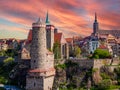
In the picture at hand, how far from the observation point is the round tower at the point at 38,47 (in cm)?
6525

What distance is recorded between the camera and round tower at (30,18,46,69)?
65.2m

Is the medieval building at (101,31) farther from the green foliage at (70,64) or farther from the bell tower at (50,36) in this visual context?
the green foliage at (70,64)

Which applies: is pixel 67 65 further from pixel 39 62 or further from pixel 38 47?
pixel 38 47

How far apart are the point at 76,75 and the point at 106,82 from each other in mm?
5863

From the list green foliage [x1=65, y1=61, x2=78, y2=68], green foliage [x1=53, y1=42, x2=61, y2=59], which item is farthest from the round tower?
green foliage [x1=53, y1=42, x2=61, y2=59]

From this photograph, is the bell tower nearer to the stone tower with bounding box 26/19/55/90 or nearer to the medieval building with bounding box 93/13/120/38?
the stone tower with bounding box 26/19/55/90

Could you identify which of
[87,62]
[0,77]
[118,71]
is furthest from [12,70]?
[118,71]

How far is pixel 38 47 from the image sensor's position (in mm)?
65375

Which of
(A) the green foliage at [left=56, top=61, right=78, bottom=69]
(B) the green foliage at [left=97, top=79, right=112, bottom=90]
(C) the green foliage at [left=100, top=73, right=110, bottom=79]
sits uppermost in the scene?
(A) the green foliage at [left=56, top=61, right=78, bottom=69]

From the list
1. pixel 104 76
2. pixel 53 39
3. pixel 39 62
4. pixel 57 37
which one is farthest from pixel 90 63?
pixel 57 37

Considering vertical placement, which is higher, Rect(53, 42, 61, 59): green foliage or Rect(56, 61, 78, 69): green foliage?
Rect(53, 42, 61, 59): green foliage

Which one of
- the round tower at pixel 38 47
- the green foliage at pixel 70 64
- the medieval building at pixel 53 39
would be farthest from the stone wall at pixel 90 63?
the medieval building at pixel 53 39

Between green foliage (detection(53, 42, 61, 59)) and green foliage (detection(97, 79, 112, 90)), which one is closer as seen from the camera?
green foliage (detection(97, 79, 112, 90))

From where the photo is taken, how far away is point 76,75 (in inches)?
2630
